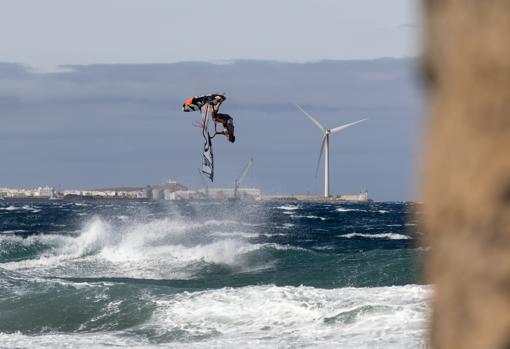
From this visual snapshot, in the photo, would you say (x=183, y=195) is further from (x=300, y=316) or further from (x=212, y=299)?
(x=300, y=316)

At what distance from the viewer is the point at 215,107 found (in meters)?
18.6

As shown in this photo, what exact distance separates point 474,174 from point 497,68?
0.11 metres

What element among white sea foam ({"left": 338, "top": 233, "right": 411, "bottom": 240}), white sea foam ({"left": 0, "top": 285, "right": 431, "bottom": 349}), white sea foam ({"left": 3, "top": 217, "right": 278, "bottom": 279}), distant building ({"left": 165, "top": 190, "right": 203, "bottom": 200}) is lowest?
distant building ({"left": 165, "top": 190, "right": 203, "bottom": 200})

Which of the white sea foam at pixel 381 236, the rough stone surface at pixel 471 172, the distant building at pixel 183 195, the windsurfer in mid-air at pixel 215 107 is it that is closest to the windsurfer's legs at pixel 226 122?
the windsurfer in mid-air at pixel 215 107

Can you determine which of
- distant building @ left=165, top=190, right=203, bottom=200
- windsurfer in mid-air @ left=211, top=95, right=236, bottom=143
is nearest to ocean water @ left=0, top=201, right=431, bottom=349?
windsurfer in mid-air @ left=211, top=95, right=236, bottom=143

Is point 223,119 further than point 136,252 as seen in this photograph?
No

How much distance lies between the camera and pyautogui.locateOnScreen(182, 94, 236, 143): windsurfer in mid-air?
1753cm

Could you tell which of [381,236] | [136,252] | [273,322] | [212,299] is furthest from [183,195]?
[273,322]

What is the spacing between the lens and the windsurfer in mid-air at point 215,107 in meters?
17.5

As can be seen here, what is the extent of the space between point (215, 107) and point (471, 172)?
17.5 meters

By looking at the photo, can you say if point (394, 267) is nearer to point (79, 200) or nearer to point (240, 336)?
point (240, 336)

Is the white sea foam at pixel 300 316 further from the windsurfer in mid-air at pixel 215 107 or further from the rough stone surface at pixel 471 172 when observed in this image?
the rough stone surface at pixel 471 172

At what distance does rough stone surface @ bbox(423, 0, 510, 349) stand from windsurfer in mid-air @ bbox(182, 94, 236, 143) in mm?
15614

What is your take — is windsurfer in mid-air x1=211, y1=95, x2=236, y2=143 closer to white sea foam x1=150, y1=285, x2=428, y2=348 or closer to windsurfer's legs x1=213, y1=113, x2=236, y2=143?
windsurfer's legs x1=213, y1=113, x2=236, y2=143
